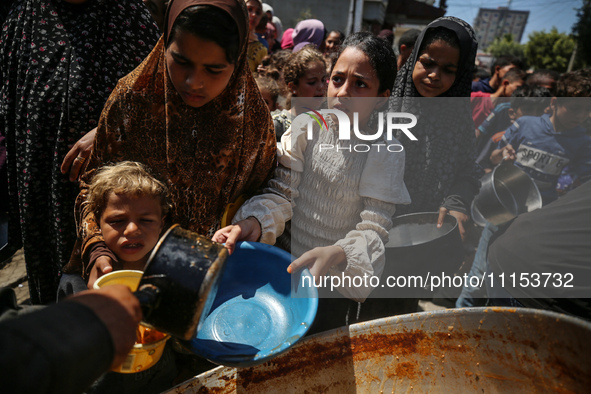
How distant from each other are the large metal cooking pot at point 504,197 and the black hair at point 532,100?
161 cm

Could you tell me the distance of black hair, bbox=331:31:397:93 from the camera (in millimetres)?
1547

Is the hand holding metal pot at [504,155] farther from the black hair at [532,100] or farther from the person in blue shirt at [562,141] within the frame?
the black hair at [532,100]

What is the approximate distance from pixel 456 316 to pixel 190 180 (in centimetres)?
105

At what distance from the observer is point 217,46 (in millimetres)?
1148

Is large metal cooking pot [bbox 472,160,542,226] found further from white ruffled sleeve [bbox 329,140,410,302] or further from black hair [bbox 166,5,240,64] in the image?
black hair [bbox 166,5,240,64]

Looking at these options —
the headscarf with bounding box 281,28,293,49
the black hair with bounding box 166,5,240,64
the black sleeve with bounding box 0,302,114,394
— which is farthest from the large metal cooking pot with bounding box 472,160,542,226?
the headscarf with bounding box 281,28,293,49

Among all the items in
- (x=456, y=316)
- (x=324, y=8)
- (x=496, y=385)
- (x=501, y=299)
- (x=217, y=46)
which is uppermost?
(x=324, y=8)

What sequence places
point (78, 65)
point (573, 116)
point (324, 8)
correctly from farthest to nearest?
point (324, 8) < point (573, 116) < point (78, 65)

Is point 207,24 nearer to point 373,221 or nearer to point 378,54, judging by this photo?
point 378,54

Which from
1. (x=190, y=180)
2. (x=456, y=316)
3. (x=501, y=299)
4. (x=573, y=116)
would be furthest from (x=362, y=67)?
(x=573, y=116)

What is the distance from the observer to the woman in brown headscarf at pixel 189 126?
3.84 feet

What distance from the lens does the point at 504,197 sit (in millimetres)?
2502

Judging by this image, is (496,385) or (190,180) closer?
(496,385)

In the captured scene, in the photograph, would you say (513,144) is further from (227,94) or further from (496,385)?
(227,94)
